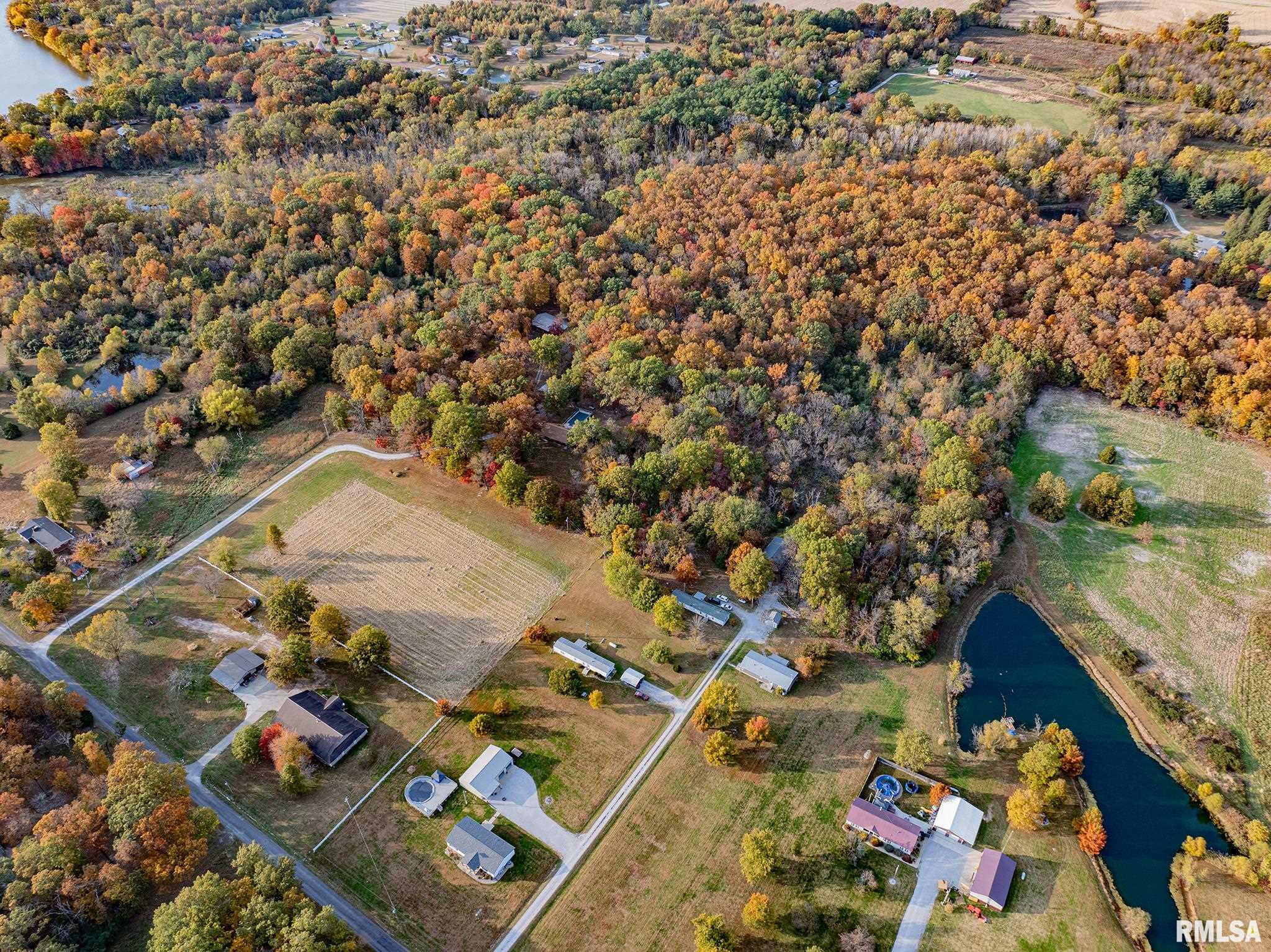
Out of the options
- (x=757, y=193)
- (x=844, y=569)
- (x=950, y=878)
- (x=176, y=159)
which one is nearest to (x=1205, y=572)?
(x=844, y=569)

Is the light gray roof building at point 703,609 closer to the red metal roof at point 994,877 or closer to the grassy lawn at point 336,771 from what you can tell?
the grassy lawn at point 336,771

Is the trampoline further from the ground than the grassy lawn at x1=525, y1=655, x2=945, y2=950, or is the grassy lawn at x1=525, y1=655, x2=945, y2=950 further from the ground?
the trampoline

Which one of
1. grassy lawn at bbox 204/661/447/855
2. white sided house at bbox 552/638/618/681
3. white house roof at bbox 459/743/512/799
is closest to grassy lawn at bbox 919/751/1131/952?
white sided house at bbox 552/638/618/681

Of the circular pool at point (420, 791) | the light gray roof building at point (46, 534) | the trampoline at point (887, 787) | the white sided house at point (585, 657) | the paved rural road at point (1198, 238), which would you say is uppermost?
the paved rural road at point (1198, 238)

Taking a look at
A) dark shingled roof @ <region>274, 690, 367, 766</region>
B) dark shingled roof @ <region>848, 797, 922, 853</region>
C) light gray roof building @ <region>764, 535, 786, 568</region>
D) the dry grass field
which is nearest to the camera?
dark shingled roof @ <region>848, 797, 922, 853</region>

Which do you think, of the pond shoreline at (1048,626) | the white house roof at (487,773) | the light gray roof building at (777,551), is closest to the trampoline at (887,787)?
the pond shoreline at (1048,626)

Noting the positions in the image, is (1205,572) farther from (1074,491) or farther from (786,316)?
(786,316)

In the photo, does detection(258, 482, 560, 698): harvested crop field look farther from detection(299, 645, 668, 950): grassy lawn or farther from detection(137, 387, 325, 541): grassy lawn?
detection(137, 387, 325, 541): grassy lawn

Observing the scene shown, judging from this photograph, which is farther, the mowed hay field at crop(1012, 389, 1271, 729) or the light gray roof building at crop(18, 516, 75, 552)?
the light gray roof building at crop(18, 516, 75, 552)
